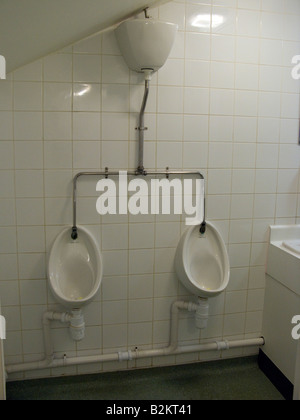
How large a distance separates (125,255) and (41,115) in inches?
38.1

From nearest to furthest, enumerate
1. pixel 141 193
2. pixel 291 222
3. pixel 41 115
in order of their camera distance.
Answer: pixel 41 115, pixel 141 193, pixel 291 222

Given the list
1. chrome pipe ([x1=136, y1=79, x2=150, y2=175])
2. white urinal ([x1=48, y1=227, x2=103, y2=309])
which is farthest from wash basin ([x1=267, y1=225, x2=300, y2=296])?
white urinal ([x1=48, y1=227, x2=103, y2=309])

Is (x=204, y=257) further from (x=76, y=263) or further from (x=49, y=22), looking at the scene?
(x=49, y=22)

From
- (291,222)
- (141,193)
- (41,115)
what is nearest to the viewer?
(41,115)

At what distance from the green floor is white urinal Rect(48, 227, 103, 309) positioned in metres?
0.58

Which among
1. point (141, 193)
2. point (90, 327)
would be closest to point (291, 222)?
point (141, 193)

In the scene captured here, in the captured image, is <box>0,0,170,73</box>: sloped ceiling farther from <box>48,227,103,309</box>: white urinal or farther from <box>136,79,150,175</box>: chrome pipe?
<box>48,227,103,309</box>: white urinal

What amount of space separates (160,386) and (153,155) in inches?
56.0

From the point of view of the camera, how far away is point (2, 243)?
2.16m

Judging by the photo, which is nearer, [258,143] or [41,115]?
[41,115]

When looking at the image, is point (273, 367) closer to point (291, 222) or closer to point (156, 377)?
point (156, 377)

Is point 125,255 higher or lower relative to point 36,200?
lower

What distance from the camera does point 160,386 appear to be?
228 cm

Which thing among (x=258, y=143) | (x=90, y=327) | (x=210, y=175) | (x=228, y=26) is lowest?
(x=90, y=327)
